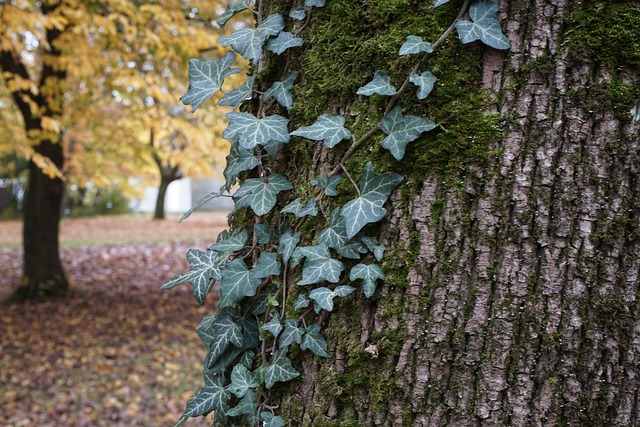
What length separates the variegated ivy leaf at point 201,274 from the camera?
1.27 meters

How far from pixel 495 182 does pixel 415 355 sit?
1.20ft

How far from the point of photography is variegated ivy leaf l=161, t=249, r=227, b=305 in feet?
4.16

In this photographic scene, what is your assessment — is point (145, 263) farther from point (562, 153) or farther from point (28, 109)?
point (562, 153)

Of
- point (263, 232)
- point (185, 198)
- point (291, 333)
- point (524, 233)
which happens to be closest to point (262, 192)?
point (263, 232)

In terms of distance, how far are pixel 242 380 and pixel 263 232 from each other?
1.15ft

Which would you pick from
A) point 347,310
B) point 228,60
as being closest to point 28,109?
point 228,60

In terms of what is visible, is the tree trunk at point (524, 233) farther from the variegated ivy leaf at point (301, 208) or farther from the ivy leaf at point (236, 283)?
the ivy leaf at point (236, 283)

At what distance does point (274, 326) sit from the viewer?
1.19 meters

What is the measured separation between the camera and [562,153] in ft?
3.13

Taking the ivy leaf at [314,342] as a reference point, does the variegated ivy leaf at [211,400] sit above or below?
below

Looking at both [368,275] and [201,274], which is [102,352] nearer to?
[201,274]

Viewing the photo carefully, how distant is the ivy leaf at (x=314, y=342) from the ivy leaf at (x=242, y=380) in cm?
18

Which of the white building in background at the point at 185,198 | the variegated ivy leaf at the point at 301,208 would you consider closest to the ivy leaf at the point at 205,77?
the variegated ivy leaf at the point at 301,208

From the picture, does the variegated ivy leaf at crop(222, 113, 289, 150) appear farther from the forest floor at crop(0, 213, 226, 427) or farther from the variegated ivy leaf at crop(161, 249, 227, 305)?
the forest floor at crop(0, 213, 226, 427)
